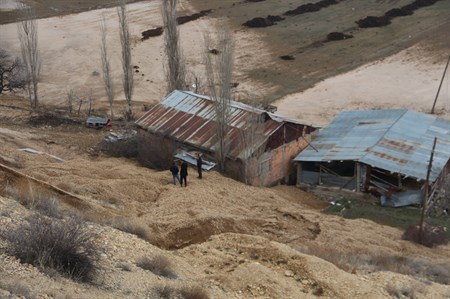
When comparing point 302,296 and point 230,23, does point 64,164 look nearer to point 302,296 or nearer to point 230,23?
point 302,296

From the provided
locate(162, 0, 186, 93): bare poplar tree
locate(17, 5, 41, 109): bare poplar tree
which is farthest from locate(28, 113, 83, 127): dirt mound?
locate(162, 0, 186, 93): bare poplar tree

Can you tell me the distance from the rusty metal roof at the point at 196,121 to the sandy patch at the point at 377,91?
10.1m

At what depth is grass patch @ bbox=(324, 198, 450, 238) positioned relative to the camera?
67.7 feet

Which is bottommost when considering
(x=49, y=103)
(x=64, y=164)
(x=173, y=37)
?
(x=49, y=103)

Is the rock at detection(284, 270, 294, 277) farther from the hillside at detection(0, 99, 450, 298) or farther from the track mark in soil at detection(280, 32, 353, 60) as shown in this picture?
the track mark in soil at detection(280, 32, 353, 60)

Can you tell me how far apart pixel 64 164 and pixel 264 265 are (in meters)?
10.8

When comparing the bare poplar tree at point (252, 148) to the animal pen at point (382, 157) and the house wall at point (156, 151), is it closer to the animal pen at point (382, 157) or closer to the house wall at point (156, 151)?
the animal pen at point (382, 157)

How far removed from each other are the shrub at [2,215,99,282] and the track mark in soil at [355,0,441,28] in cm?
4866

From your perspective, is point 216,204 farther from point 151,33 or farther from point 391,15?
point 391,15

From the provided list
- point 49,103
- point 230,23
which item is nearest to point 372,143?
point 49,103

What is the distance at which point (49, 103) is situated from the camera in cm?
3784

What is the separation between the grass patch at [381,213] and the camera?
20.6m

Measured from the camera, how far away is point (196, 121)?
2566 cm

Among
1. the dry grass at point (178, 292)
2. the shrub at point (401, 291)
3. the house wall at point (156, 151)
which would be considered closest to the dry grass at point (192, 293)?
the dry grass at point (178, 292)
